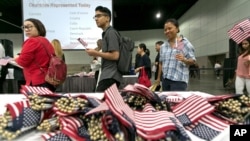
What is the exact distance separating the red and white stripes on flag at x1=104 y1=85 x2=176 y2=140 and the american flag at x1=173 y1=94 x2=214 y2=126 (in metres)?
0.07

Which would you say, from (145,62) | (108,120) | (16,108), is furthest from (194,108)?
(145,62)

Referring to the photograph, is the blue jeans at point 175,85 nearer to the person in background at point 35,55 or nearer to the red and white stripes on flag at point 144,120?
the person in background at point 35,55

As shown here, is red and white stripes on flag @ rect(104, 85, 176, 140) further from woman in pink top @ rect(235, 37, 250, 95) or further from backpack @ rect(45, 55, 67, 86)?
woman in pink top @ rect(235, 37, 250, 95)

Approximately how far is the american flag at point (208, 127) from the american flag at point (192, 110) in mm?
12

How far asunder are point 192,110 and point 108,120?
Result: 0.26m

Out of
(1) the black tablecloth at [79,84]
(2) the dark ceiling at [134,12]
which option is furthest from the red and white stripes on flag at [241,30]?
(2) the dark ceiling at [134,12]

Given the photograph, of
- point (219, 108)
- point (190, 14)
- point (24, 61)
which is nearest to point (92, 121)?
point (219, 108)

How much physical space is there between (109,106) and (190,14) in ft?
49.4

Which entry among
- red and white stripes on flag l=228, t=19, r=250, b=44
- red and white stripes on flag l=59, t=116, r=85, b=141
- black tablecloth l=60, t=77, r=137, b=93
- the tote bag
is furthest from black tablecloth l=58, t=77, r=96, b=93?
red and white stripes on flag l=59, t=116, r=85, b=141

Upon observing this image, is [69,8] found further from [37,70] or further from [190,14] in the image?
[190,14]

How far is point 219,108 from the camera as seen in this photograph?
80cm

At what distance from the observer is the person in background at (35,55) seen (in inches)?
75.2

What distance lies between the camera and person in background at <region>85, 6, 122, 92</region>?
77.7 inches

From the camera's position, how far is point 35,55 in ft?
6.40
